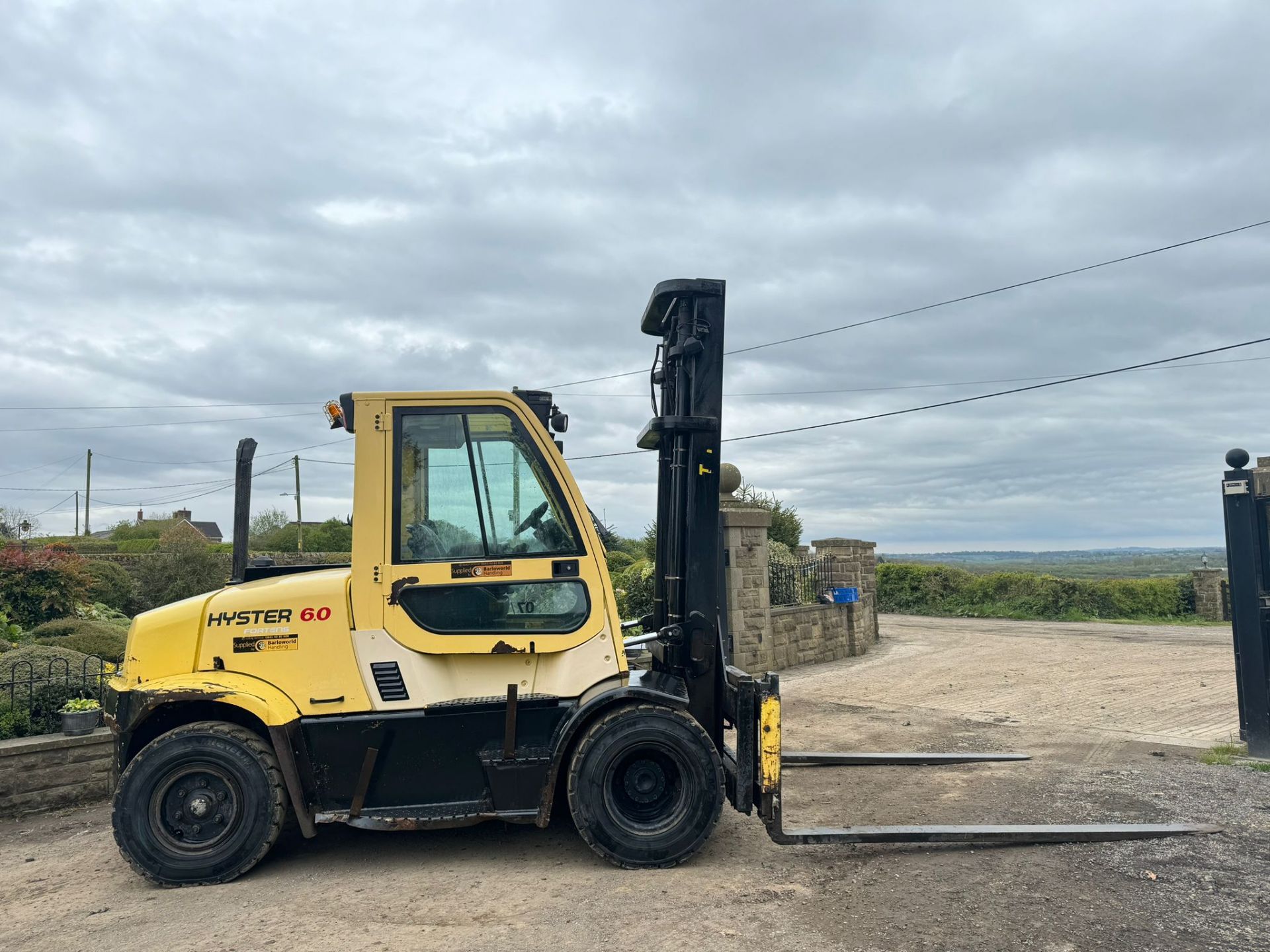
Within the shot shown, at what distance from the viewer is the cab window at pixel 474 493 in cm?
564

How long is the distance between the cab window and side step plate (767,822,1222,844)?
7.31 feet

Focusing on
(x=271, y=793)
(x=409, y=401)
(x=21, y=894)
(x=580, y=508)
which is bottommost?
(x=21, y=894)

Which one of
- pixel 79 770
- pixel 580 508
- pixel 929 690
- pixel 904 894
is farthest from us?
pixel 929 690

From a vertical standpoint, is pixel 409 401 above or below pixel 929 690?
above

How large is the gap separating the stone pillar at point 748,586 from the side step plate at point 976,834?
27.0 feet

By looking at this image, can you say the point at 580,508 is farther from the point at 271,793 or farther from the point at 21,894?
the point at 21,894

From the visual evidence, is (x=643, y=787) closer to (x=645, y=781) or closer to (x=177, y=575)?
(x=645, y=781)

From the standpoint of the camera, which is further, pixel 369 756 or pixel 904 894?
pixel 369 756

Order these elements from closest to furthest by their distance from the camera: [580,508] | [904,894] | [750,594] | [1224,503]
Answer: [904,894]
[580,508]
[1224,503]
[750,594]

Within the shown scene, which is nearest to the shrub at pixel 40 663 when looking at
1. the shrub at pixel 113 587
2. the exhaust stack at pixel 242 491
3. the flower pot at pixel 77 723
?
the flower pot at pixel 77 723

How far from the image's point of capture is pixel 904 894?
5.00 m

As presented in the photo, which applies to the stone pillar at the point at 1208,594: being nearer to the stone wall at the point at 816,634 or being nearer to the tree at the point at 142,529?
the stone wall at the point at 816,634

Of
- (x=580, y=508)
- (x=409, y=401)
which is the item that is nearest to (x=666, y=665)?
(x=580, y=508)

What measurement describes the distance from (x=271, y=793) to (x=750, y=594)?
1007 cm
